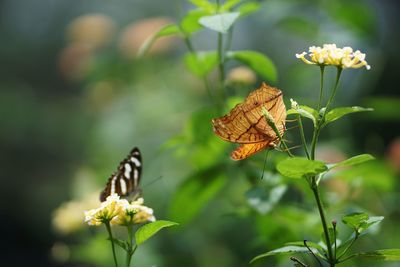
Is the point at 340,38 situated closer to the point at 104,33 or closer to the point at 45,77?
A: the point at 104,33

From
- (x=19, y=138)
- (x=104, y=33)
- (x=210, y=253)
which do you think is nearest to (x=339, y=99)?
(x=210, y=253)

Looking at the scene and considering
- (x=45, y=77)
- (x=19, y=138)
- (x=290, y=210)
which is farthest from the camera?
(x=45, y=77)

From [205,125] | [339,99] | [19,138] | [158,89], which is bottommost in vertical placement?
[205,125]

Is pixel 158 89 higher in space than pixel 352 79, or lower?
higher

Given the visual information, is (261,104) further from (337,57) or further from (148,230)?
(148,230)

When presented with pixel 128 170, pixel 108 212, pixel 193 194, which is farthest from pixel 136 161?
pixel 108 212

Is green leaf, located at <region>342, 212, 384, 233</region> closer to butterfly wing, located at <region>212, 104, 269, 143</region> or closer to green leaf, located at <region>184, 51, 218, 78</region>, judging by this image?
butterfly wing, located at <region>212, 104, 269, 143</region>

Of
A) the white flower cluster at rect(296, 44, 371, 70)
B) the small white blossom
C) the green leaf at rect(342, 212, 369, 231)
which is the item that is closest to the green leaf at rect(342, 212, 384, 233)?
the green leaf at rect(342, 212, 369, 231)
